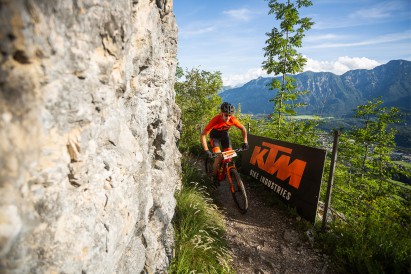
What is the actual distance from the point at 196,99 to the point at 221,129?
7350mm

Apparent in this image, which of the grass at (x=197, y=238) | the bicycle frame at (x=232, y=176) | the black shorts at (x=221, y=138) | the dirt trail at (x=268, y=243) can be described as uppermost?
the black shorts at (x=221, y=138)

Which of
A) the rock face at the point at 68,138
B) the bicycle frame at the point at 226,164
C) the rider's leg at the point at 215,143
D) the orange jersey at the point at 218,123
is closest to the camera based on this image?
the rock face at the point at 68,138

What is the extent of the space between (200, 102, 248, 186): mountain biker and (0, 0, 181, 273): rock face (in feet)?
10.8

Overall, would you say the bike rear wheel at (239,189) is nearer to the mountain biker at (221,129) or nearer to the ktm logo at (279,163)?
the mountain biker at (221,129)

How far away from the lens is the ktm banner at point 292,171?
214 inches

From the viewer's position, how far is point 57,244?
167 centimetres

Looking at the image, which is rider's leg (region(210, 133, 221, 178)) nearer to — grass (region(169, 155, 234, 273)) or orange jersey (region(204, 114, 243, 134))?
orange jersey (region(204, 114, 243, 134))

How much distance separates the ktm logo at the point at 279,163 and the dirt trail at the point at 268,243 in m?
1.01

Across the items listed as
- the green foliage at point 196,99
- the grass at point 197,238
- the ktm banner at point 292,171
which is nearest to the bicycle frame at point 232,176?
the grass at point 197,238

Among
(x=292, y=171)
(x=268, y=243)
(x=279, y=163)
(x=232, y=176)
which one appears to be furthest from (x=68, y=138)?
(x=279, y=163)

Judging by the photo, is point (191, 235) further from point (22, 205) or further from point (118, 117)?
point (22, 205)

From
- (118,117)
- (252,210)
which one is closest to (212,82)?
(252,210)

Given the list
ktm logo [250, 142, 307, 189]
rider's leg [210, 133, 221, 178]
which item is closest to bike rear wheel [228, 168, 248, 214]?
rider's leg [210, 133, 221, 178]

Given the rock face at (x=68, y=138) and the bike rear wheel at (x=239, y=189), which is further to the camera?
the bike rear wheel at (x=239, y=189)
